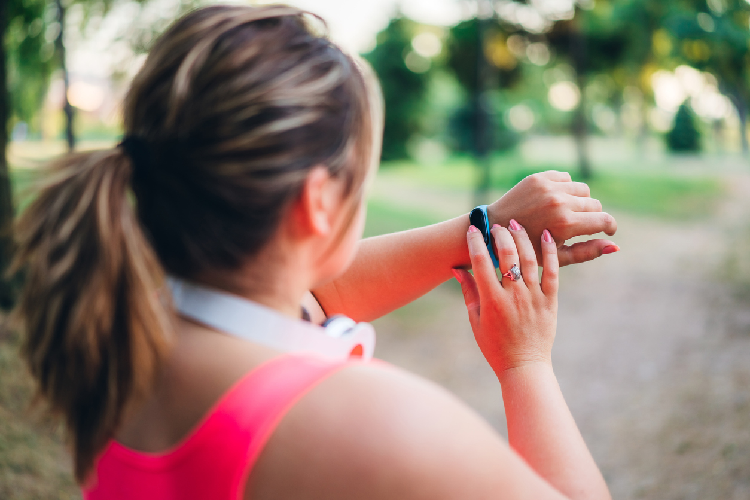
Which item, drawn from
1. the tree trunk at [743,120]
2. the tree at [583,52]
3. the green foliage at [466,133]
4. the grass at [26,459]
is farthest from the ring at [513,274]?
the green foliage at [466,133]

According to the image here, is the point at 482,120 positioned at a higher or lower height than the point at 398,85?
higher

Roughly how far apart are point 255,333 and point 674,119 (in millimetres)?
26211

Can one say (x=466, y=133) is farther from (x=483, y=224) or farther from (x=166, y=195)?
(x=166, y=195)

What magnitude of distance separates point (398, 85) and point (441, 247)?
26489 mm

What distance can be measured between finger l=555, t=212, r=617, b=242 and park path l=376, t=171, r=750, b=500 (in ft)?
11.6

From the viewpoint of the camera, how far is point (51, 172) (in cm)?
91

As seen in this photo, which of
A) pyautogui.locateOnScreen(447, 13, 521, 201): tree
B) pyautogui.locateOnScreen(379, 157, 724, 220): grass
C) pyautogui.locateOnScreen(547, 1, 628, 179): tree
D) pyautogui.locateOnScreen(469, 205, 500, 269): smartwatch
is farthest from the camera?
pyautogui.locateOnScreen(547, 1, 628, 179): tree

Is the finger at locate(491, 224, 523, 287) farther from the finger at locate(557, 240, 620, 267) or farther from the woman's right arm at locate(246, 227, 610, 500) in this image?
the woman's right arm at locate(246, 227, 610, 500)

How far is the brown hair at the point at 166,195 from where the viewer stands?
84cm

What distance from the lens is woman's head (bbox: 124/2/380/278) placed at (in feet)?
2.78

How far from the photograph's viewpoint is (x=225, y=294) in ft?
2.95

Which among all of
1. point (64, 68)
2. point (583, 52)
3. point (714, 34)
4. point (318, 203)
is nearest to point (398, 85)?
point (583, 52)

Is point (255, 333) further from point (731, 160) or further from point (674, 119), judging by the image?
point (674, 119)

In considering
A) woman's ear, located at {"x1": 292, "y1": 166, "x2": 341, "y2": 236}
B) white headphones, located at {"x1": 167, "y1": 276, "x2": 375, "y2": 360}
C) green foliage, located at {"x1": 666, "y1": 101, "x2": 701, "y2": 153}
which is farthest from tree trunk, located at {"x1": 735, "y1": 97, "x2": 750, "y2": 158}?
white headphones, located at {"x1": 167, "y1": 276, "x2": 375, "y2": 360}
